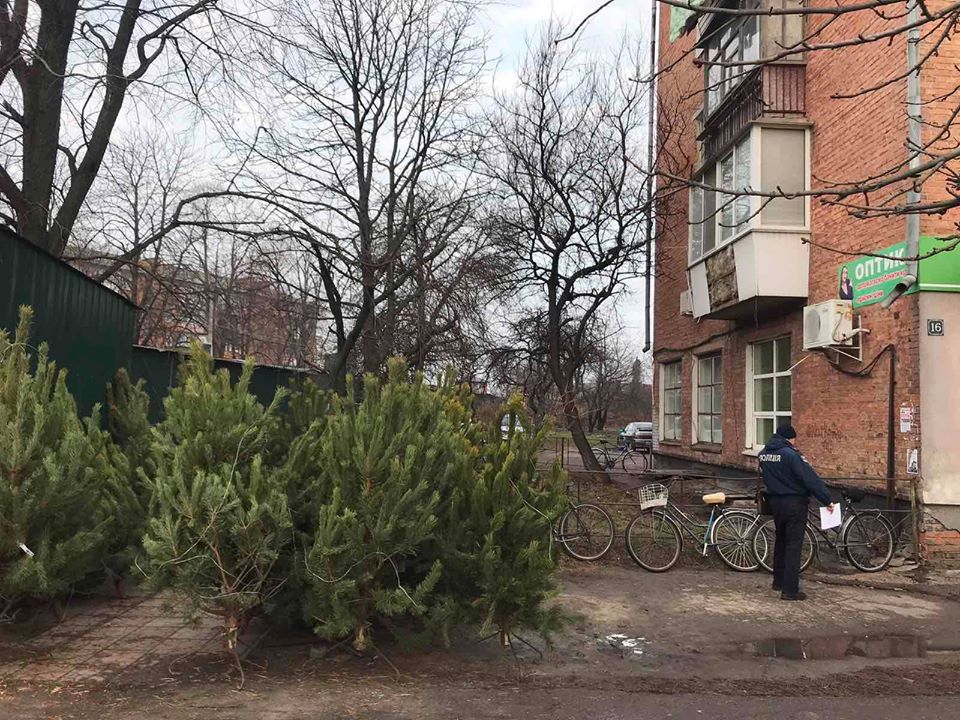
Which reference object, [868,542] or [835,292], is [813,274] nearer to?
[835,292]

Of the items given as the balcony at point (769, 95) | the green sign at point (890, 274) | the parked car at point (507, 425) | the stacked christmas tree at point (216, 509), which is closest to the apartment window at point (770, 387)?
the green sign at point (890, 274)

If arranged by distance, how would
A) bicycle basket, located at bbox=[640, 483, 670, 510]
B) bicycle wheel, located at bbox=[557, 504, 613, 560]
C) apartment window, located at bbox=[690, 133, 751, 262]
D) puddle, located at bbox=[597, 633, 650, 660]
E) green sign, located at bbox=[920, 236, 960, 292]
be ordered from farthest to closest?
apartment window, located at bbox=[690, 133, 751, 262], bicycle wheel, located at bbox=[557, 504, 613, 560], bicycle basket, located at bbox=[640, 483, 670, 510], green sign, located at bbox=[920, 236, 960, 292], puddle, located at bbox=[597, 633, 650, 660]

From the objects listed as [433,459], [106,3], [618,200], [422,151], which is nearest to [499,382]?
[618,200]

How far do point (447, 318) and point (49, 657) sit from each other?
7.54m

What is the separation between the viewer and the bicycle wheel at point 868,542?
8.55 metres

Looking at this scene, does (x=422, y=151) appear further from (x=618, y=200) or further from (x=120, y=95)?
(x=120, y=95)

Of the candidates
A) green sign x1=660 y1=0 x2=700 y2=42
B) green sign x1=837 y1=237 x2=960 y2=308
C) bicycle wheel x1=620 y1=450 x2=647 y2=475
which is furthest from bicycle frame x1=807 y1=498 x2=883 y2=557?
bicycle wheel x1=620 y1=450 x2=647 y2=475

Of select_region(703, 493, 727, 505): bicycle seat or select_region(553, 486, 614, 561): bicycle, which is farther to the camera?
select_region(553, 486, 614, 561): bicycle

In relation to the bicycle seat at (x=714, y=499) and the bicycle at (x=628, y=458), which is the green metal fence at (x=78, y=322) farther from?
the bicycle at (x=628, y=458)

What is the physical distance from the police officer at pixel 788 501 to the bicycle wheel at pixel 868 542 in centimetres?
110

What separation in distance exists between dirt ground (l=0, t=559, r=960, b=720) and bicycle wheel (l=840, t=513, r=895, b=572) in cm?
175

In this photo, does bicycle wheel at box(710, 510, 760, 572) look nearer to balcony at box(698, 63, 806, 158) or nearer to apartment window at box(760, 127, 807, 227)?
apartment window at box(760, 127, 807, 227)

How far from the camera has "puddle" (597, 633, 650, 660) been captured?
18.3ft

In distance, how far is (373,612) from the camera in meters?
4.95
